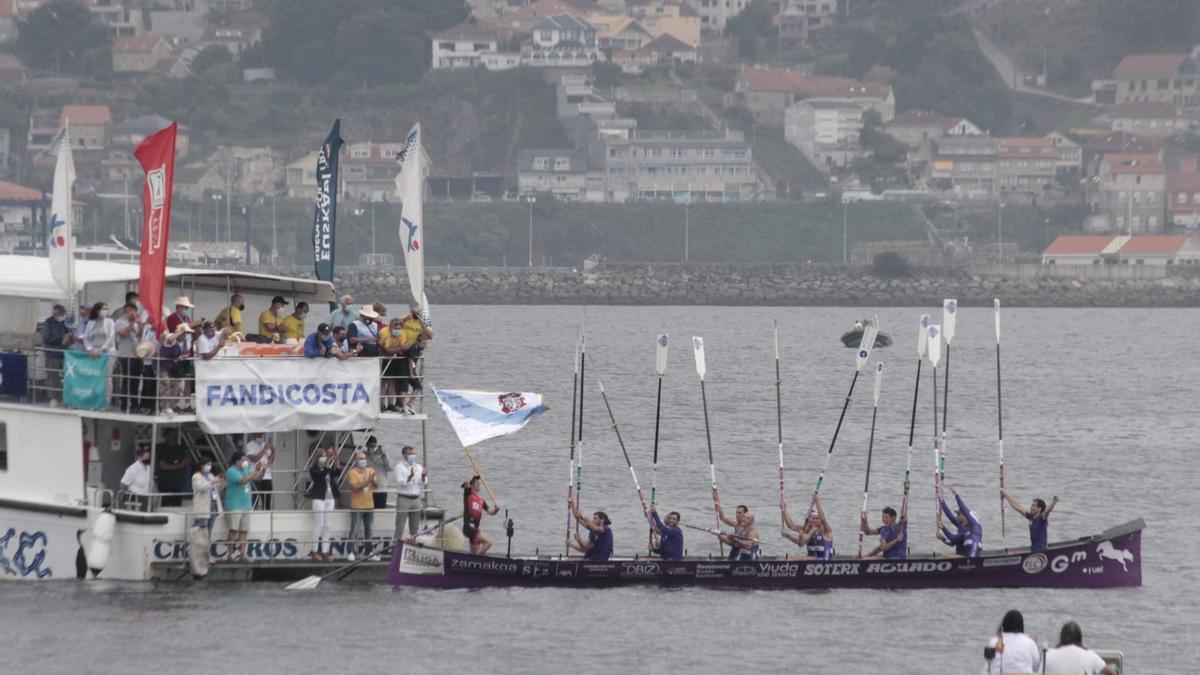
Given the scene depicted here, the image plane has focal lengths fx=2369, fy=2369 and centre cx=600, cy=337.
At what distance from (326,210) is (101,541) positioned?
27.9 feet

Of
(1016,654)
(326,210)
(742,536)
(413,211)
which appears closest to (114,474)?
(413,211)

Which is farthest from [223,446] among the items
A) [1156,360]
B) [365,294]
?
[365,294]

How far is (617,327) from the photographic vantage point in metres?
158

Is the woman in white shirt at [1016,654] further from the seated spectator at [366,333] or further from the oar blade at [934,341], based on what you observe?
the seated spectator at [366,333]

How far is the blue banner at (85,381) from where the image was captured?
36250 millimetres

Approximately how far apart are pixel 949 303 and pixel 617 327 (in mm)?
120116

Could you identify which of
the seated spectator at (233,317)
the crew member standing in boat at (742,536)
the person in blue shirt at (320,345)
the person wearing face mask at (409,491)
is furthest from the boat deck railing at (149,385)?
the crew member standing in boat at (742,536)

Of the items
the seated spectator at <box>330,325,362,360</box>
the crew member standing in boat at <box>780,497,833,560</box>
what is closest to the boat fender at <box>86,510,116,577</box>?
the seated spectator at <box>330,325,362,360</box>

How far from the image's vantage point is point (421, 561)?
1442 inches

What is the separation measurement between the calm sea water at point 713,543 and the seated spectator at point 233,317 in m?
4.36

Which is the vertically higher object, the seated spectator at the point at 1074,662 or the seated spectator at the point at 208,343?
the seated spectator at the point at 208,343

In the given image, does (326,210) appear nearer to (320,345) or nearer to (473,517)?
(320,345)

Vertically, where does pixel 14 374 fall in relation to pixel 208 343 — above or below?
below

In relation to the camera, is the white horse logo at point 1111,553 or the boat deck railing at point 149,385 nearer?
the boat deck railing at point 149,385
